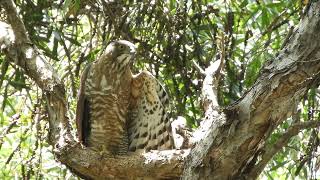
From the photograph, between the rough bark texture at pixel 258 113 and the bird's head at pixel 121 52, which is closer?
the rough bark texture at pixel 258 113

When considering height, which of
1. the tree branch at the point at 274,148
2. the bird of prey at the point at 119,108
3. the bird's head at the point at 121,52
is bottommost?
the tree branch at the point at 274,148

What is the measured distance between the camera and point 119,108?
14.2ft

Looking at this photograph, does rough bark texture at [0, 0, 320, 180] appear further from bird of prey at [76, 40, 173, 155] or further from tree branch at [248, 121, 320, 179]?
bird of prey at [76, 40, 173, 155]

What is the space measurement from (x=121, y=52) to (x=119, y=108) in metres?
0.41

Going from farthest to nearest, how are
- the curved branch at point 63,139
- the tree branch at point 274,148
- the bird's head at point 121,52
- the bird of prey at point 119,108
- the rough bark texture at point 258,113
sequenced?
the bird of prey at point 119,108 < the bird's head at point 121,52 < the curved branch at point 63,139 < the tree branch at point 274,148 < the rough bark texture at point 258,113

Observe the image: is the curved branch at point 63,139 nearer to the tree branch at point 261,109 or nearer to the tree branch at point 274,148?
the tree branch at point 274,148

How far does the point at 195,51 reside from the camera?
405 cm

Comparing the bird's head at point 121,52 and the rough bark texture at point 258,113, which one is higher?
the bird's head at point 121,52

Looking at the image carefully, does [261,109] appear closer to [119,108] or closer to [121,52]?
[121,52]

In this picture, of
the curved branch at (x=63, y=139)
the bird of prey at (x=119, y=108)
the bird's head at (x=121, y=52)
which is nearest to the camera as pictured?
the curved branch at (x=63, y=139)

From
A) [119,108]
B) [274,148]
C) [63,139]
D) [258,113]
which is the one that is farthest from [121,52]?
[258,113]

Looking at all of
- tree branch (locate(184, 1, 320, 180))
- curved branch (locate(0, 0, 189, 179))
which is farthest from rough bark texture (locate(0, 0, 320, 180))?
curved branch (locate(0, 0, 189, 179))

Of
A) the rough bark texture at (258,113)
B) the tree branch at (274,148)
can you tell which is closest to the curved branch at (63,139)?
the tree branch at (274,148)

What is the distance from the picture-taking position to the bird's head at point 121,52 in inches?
157
